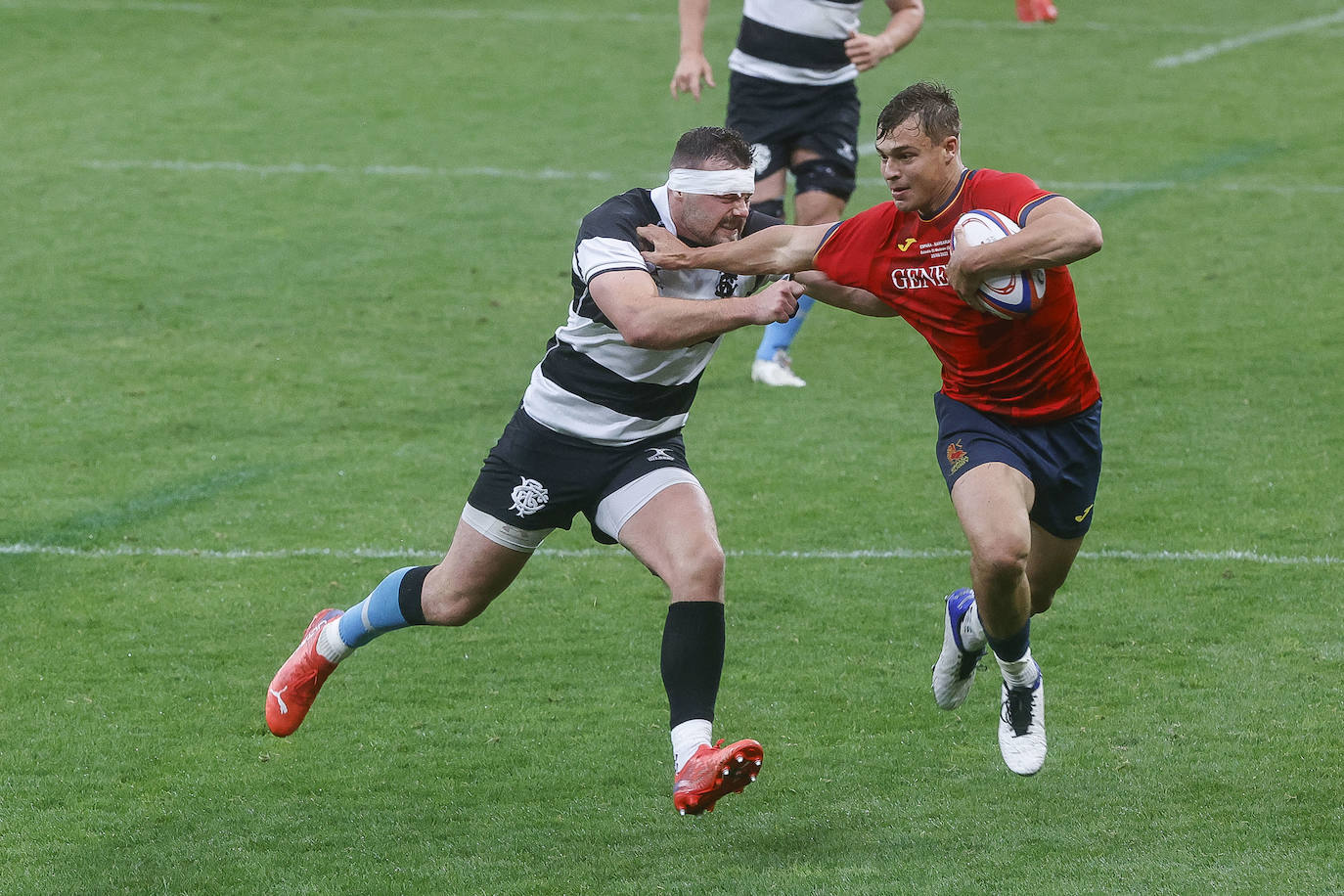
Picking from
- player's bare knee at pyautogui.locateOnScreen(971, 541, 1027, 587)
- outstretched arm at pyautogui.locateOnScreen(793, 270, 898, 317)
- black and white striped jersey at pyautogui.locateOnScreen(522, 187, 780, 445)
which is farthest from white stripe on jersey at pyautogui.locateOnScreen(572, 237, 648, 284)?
player's bare knee at pyautogui.locateOnScreen(971, 541, 1027, 587)

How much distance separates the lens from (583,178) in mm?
14086

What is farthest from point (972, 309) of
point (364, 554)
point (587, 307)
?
point (364, 554)

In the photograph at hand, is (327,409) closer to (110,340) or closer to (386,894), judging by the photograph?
(110,340)

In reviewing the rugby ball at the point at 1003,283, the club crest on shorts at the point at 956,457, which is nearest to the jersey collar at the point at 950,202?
the rugby ball at the point at 1003,283

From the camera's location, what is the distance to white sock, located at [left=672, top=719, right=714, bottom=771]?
471cm

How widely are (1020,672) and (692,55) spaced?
4839 millimetres

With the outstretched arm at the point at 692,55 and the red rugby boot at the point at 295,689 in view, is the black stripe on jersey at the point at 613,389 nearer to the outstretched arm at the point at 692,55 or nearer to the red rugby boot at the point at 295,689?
the red rugby boot at the point at 295,689

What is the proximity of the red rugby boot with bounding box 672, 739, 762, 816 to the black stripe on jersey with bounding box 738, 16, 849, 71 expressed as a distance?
578 cm

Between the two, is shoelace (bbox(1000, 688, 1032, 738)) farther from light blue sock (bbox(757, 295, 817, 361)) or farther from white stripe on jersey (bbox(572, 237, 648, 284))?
light blue sock (bbox(757, 295, 817, 361))

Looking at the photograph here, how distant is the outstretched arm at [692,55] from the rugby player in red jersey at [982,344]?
365 cm

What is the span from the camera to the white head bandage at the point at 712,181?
5211 millimetres

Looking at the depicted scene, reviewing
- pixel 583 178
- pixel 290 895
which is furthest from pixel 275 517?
pixel 583 178

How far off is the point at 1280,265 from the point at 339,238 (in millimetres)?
6619

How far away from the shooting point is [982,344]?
5.35 m
